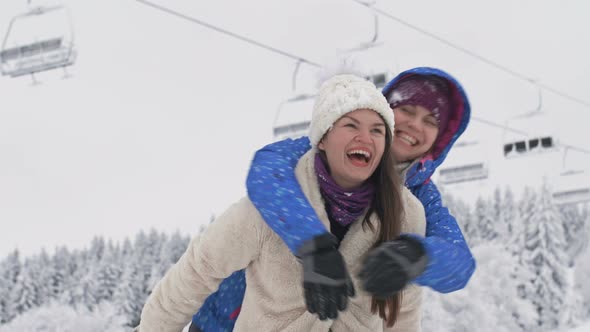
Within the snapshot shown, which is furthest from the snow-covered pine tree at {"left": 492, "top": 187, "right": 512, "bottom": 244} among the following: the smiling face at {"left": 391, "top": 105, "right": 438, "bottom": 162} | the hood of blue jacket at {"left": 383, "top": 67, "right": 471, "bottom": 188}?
the smiling face at {"left": 391, "top": 105, "right": 438, "bottom": 162}

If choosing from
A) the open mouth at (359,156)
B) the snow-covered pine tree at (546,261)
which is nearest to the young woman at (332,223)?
the open mouth at (359,156)

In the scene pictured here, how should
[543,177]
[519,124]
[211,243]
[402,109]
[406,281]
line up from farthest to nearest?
[543,177], [519,124], [402,109], [211,243], [406,281]

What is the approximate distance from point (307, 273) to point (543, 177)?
3733 cm

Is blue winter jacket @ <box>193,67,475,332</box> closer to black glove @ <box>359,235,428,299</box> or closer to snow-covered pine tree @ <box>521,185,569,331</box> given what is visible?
black glove @ <box>359,235,428,299</box>

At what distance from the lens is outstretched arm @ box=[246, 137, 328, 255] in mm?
1729

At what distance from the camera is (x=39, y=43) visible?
35.5 feet

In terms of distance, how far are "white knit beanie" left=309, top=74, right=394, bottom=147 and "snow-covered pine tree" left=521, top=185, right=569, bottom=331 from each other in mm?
33182

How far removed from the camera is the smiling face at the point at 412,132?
2.38 m

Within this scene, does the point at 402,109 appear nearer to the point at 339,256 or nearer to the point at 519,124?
the point at 339,256

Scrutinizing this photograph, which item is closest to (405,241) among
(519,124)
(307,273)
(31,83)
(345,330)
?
(307,273)

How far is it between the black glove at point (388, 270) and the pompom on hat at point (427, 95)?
35.9 inches

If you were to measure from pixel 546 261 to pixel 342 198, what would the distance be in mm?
33815

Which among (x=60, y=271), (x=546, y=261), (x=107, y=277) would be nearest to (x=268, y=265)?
(x=546, y=261)

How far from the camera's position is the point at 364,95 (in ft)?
6.40
